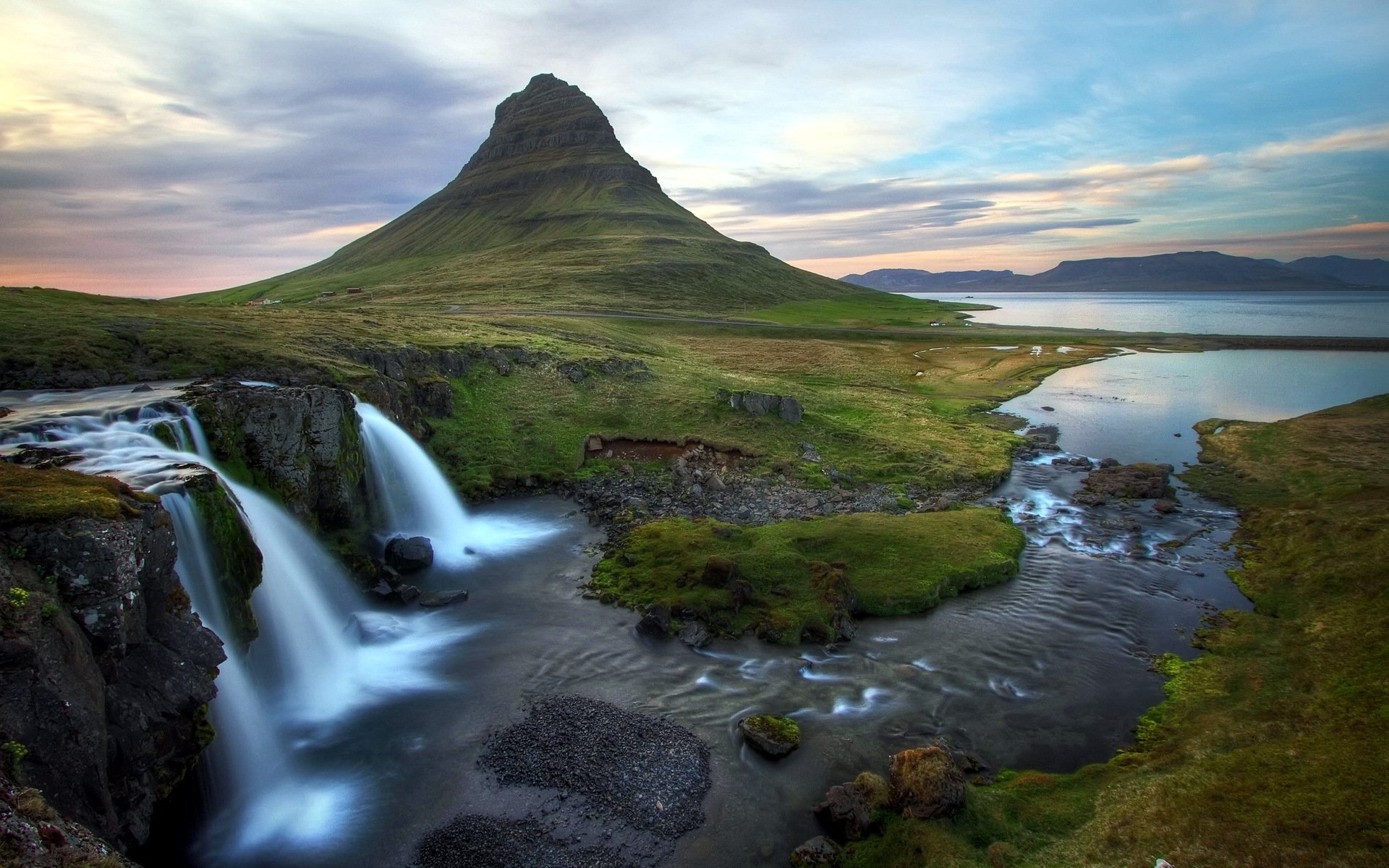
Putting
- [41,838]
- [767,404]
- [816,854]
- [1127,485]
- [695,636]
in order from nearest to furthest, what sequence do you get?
[41,838] → [816,854] → [695,636] → [1127,485] → [767,404]

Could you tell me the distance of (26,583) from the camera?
44.1ft

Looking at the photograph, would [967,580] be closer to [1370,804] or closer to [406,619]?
[1370,804]

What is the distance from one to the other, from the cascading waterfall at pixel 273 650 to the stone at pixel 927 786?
13286 millimetres

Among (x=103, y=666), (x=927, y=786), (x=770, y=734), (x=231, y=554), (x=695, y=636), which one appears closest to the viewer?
(x=103, y=666)

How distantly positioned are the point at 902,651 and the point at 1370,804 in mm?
12217

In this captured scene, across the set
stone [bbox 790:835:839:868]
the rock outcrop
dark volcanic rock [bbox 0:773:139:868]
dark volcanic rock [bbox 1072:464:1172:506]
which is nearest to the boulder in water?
dark volcanic rock [bbox 0:773:139:868]

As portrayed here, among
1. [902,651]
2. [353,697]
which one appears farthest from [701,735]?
[353,697]

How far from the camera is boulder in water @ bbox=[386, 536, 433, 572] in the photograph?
3112 cm

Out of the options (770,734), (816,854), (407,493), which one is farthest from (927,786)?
(407,493)

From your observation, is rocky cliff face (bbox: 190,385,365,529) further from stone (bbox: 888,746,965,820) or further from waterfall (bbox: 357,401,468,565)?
stone (bbox: 888,746,965,820)

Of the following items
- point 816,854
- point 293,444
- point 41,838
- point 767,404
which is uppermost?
point 293,444

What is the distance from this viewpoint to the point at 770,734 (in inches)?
759

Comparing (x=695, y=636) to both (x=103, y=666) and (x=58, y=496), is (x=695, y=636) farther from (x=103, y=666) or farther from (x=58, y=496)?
(x=58, y=496)

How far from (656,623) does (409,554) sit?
42.5 ft
